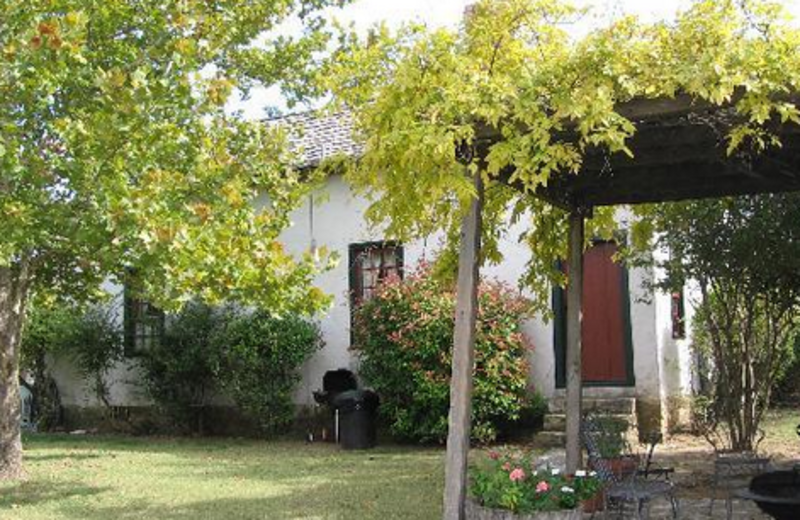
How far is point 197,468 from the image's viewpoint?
1187 centimetres

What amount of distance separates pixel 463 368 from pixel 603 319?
27.3ft

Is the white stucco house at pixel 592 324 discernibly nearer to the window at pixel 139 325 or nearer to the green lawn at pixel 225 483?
the green lawn at pixel 225 483

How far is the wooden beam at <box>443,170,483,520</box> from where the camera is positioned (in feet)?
19.3

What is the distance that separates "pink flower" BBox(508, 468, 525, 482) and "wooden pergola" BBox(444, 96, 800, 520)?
0.31 meters

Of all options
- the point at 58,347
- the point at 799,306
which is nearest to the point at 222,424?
the point at 58,347

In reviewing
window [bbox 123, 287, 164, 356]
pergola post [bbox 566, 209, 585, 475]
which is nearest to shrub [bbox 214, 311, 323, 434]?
window [bbox 123, 287, 164, 356]

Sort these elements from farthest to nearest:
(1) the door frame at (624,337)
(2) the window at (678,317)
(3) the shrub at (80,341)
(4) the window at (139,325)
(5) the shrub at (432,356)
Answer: (3) the shrub at (80,341) → (4) the window at (139,325) → (2) the window at (678,317) → (1) the door frame at (624,337) → (5) the shrub at (432,356)

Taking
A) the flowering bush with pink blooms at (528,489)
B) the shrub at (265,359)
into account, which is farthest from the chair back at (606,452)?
the shrub at (265,359)

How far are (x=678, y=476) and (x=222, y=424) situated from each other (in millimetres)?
9277

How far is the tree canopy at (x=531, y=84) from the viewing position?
5121mm

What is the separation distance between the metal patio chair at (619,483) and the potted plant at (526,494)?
0.47m

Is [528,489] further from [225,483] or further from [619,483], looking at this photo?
[225,483]

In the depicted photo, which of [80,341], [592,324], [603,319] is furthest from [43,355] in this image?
[603,319]

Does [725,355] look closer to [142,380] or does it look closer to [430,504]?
[430,504]
